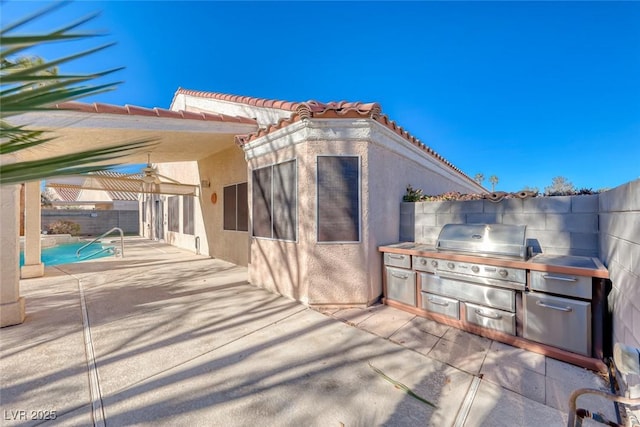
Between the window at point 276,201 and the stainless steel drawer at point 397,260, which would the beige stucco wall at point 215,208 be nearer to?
the window at point 276,201

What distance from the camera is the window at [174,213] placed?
16.7m

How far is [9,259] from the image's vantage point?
5.22m

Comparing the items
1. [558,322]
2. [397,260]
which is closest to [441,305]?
[397,260]

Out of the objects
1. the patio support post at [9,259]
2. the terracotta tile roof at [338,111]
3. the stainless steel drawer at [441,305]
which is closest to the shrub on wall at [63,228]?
the patio support post at [9,259]

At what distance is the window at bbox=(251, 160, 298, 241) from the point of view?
6562mm

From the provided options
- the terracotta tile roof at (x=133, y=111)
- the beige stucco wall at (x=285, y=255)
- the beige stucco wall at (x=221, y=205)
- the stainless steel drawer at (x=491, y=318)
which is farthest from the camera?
the beige stucco wall at (x=221, y=205)

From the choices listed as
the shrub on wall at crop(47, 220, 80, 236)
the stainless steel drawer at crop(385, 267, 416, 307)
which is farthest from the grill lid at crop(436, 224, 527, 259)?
the shrub on wall at crop(47, 220, 80, 236)

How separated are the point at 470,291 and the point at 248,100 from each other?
993cm

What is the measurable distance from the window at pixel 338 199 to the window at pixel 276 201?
0.79 m

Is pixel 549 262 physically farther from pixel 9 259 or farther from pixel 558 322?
pixel 9 259

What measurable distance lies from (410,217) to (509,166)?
169 feet

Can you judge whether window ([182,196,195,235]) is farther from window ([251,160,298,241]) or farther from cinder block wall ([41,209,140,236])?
cinder block wall ([41,209,140,236])

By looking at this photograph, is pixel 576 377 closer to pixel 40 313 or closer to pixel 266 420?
pixel 266 420

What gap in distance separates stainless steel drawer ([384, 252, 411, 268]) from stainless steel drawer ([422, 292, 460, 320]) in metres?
0.74
